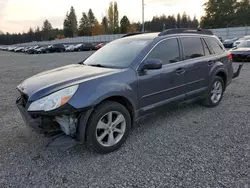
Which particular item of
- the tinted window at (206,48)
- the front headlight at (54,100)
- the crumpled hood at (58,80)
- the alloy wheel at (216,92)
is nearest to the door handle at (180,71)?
the tinted window at (206,48)

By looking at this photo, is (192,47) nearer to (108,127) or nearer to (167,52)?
(167,52)

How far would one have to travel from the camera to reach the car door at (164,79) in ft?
11.8

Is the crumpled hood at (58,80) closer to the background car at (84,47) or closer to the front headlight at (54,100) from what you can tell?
the front headlight at (54,100)

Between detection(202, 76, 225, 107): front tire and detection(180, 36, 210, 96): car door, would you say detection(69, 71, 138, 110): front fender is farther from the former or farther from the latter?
detection(202, 76, 225, 107): front tire

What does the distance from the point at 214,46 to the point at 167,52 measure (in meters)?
1.75

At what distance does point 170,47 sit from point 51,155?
2707 mm

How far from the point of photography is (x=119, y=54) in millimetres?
4000

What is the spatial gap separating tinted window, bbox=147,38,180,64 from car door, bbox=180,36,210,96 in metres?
0.22

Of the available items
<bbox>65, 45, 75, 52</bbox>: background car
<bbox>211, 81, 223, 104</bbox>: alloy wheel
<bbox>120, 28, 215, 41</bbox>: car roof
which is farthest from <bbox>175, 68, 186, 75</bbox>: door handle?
Answer: <bbox>65, 45, 75, 52</bbox>: background car

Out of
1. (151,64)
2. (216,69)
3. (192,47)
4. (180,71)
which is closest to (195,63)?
(192,47)

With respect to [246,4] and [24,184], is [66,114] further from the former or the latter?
[246,4]

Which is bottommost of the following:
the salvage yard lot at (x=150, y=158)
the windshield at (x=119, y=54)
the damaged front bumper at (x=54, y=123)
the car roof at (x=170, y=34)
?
the salvage yard lot at (x=150, y=158)

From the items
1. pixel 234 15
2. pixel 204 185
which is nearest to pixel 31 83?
pixel 204 185

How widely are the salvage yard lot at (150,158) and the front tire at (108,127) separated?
153mm
